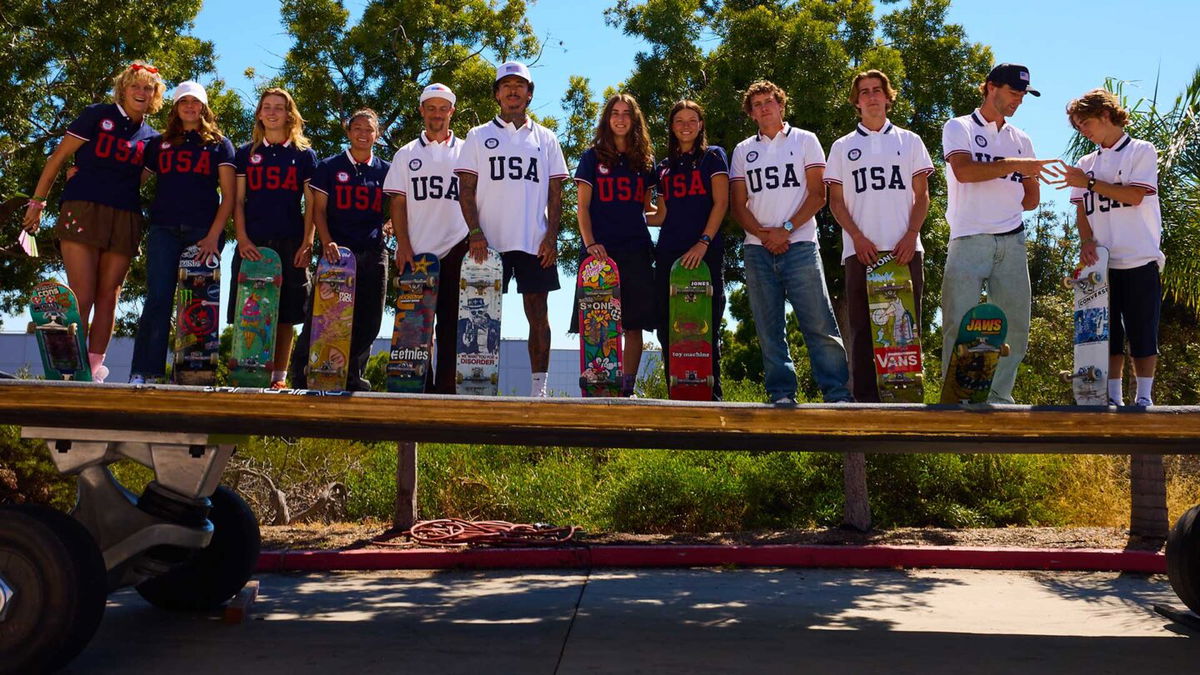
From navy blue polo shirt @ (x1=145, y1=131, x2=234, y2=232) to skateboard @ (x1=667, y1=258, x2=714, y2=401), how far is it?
2778mm

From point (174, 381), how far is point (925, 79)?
29.2 ft

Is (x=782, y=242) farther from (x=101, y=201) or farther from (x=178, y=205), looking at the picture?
(x=101, y=201)

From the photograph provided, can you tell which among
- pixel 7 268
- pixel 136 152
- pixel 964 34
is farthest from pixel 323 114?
pixel 964 34

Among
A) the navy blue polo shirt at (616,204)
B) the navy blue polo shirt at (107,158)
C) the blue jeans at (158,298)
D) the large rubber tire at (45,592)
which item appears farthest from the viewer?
the navy blue polo shirt at (616,204)

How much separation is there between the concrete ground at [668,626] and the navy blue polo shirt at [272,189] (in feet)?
7.89

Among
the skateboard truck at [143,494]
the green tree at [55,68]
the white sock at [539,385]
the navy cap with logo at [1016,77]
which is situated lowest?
the skateboard truck at [143,494]

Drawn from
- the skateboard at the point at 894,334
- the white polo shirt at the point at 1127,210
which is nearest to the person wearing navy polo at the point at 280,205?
the skateboard at the point at 894,334

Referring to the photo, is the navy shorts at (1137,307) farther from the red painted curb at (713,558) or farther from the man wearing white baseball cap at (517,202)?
the red painted curb at (713,558)

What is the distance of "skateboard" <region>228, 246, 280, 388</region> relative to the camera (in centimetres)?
562

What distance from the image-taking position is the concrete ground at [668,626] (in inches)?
201

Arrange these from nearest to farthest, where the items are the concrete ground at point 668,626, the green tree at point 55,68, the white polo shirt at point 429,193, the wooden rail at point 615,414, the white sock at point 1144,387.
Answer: the wooden rail at point 615,414, the concrete ground at point 668,626, the white sock at point 1144,387, the white polo shirt at point 429,193, the green tree at point 55,68

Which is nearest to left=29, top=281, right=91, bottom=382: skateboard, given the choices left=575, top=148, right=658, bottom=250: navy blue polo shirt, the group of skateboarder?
the group of skateboarder

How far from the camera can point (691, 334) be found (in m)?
5.59

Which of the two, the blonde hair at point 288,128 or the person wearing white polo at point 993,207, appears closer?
the person wearing white polo at point 993,207
